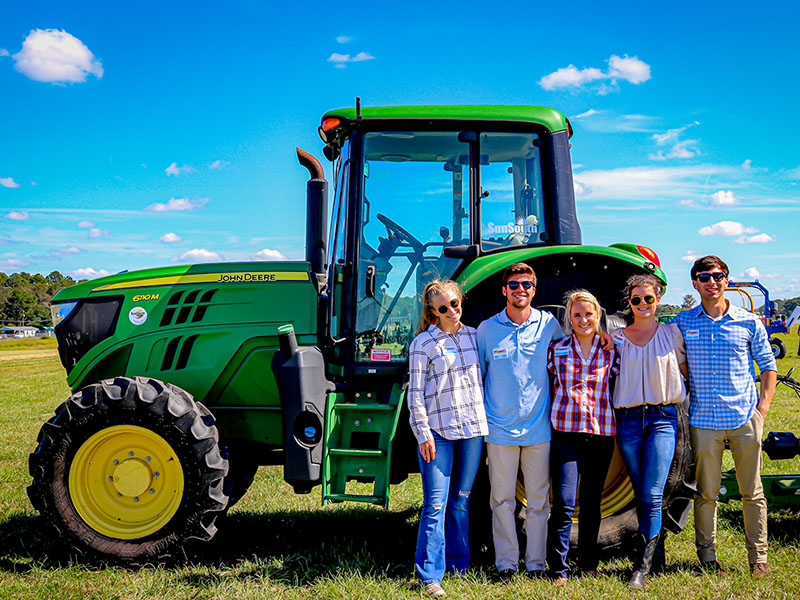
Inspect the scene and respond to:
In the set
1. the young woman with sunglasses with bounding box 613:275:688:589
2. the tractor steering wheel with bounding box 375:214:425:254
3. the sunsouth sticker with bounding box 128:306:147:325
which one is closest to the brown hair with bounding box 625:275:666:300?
the young woman with sunglasses with bounding box 613:275:688:589

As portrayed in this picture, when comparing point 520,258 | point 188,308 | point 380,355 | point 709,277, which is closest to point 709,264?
point 709,277

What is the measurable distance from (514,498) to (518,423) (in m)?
0.41

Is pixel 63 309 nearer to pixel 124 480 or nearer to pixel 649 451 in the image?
pixel 124 480

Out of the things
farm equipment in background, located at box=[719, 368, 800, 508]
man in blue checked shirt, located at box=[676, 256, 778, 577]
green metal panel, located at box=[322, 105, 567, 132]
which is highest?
green metal panel, located at box=[322, 105, 567, 132]

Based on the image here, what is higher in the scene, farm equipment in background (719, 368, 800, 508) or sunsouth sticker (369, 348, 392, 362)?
sunsouth sticker (369, 348, 392, 362)

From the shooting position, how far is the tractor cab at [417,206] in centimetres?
399

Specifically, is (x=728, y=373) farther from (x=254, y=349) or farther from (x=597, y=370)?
(x=254, y=349)

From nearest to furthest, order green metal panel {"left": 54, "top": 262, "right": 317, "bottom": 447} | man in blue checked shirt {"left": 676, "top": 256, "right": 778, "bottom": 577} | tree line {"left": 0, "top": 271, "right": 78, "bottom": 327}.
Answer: man in blue checked shirt {"left": 676, "top": 256, "right": 778, "bottom": 577}
green metal panel {"left": 54, "top": 262, "right": 317, "bottom": 447}
tree line {"left": 0, "top": 271, "right": 78, "bottom": 327}

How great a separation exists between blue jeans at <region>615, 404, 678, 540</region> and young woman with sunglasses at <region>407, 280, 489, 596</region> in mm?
742

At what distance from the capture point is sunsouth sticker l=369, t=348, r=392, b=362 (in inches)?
158

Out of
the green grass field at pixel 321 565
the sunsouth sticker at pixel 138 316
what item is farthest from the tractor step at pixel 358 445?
the sunsouth sticker at pixel 138 316

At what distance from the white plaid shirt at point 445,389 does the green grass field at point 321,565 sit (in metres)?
0.79

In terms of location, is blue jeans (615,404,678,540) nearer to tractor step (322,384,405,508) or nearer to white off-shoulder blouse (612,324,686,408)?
white off-shoulder blouse (612,324,686,408)

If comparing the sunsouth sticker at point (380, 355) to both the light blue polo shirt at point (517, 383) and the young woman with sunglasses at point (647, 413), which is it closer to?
the light blue polo shirt at point (517, 383)
